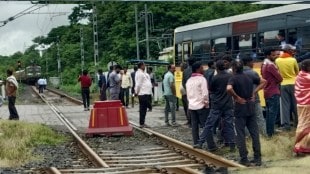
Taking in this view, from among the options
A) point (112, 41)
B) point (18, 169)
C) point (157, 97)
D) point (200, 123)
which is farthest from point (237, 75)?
point (112, 41)

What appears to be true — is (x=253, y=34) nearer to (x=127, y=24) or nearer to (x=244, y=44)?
(x=244, y=44)

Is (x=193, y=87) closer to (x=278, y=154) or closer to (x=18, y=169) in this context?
(x=278, y=154)

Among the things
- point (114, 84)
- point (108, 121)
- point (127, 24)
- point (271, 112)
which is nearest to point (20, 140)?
point (108, 121)

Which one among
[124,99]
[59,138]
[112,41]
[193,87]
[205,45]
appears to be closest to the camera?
[193,87]

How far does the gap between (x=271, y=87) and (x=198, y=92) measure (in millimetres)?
1877

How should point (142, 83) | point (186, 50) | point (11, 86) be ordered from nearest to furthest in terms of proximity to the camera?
1. point (142, 83)
2. point (11, 86)
3. point (186, 50)

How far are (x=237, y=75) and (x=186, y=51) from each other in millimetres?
15577

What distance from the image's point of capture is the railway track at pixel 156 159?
1117 centimetres

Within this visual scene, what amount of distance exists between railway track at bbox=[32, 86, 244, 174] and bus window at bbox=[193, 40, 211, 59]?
8.51m

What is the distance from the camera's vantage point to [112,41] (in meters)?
70.3

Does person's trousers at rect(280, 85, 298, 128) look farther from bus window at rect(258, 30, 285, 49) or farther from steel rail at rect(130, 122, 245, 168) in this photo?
bus window at rect(258, 30, 285, 49)

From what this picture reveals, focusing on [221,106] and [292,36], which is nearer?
[221,106]

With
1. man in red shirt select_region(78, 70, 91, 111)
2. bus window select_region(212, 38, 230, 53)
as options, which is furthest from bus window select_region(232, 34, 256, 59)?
man in red shirt select_region(78, 70, 91, 111)

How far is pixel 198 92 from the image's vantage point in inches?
521
